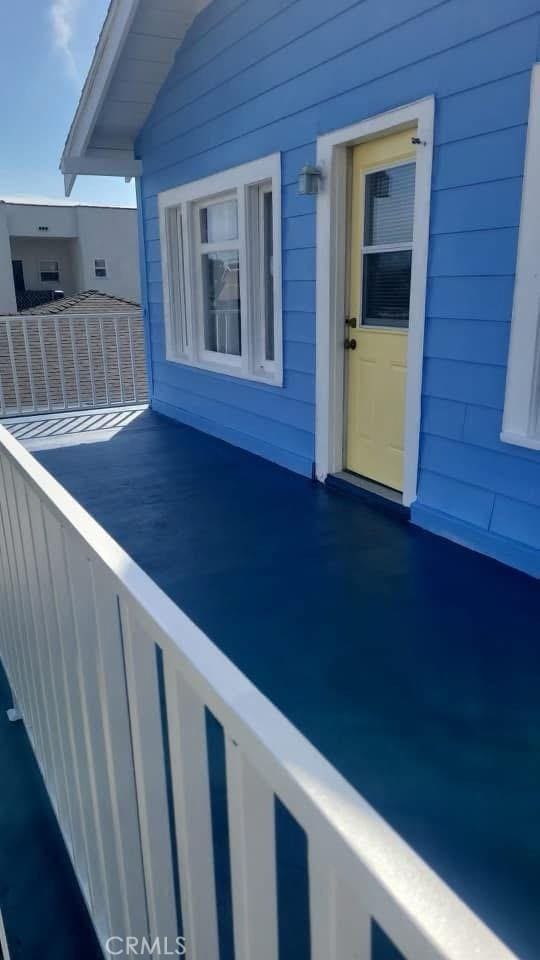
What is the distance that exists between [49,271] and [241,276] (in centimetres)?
1974

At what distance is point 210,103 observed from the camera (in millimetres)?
5305

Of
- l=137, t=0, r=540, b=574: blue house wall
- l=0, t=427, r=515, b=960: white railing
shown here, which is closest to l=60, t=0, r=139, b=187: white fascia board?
l=137, t=0, r=540, b=574: blue house wall

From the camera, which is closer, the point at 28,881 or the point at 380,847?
the point at 380,847

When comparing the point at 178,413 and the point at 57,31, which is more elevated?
the point at 57,31

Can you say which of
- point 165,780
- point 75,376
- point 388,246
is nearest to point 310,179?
point 388,246

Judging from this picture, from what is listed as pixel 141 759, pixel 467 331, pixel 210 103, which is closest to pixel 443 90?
pixel 467 331

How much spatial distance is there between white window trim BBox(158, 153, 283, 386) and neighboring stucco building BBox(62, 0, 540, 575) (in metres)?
0.02

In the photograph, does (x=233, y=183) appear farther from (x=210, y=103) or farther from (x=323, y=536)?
(x=323, y=536)

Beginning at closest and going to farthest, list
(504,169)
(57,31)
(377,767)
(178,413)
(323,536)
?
(377,767) < (504,169) < (323,536) < (178,413) < (57,31)

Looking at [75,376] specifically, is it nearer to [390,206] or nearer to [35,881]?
[390,206]

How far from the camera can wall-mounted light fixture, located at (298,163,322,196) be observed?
400 centimetres

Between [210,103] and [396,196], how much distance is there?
2.52 m

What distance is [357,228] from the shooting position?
3.99 m

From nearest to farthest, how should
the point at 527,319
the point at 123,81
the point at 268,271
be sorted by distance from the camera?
the point at 527,319 → the point at 268,271 → the point at 123,81
